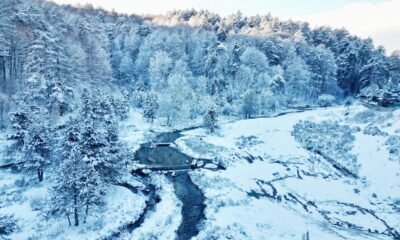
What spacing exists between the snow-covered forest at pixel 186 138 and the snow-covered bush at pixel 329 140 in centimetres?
25

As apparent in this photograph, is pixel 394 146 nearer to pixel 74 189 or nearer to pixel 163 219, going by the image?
pixel 163 219

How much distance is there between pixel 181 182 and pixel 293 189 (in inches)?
481

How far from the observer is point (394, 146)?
37438 mm

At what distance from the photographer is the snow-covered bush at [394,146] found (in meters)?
35.9

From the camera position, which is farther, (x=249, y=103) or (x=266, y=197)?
(x=249, y=103)

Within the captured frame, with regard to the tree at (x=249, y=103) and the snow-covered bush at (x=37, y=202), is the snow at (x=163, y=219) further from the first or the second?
the tree at (x=249, y=103)

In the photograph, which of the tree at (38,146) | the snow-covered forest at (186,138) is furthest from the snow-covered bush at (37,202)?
the tree at (38,146)

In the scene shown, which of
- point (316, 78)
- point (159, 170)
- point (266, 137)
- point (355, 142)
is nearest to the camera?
point (159, 170)

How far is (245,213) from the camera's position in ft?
87.4

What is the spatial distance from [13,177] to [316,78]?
80.8 meters

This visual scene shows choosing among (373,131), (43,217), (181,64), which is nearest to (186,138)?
(373,131)

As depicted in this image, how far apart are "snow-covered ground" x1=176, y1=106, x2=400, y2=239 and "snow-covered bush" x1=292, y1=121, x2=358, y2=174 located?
3.26 ft

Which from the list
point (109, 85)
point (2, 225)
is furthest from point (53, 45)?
point (2, 225)

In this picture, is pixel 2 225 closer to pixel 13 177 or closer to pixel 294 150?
pixel 13 177
